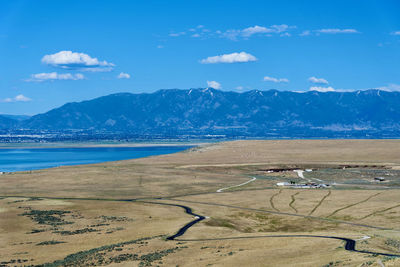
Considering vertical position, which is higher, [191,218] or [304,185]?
Result: [304,185]

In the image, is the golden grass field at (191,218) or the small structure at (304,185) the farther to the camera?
the small structure at (304,185)

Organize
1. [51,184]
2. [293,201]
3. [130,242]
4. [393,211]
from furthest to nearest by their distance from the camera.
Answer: [51,184] → [293,201] → [393,211] → [130,242]

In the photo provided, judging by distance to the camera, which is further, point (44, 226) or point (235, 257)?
point (44, 226)

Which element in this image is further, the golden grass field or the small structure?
the small structure

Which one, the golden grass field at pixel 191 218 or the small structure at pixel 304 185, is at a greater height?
the small structure at pixel 304 185

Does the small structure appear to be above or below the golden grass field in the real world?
above

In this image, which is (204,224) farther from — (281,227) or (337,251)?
(337,251)

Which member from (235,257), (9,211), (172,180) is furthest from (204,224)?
(172,180)

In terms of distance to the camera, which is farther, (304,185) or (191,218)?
(304,185)
